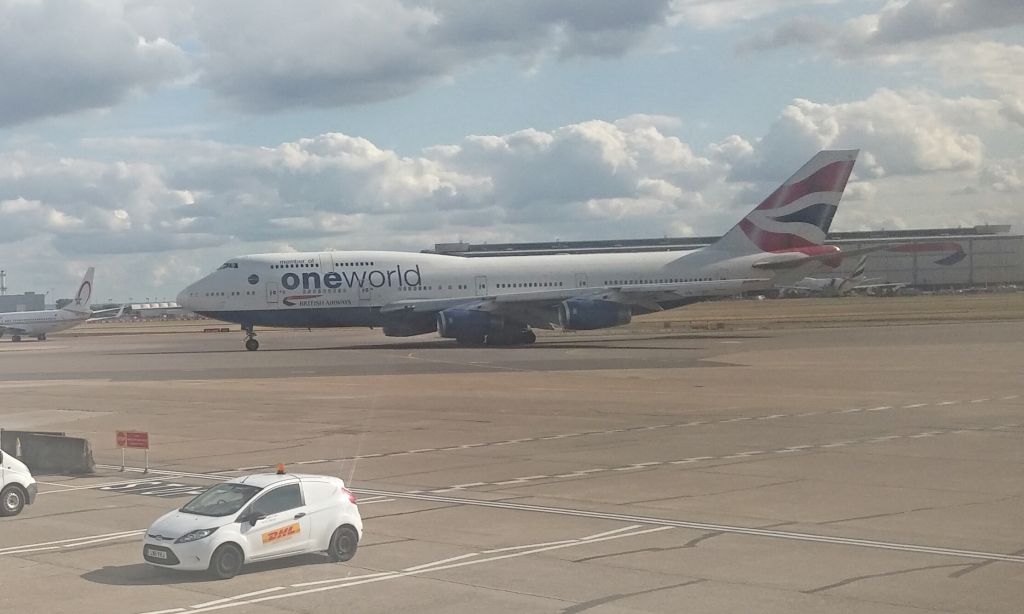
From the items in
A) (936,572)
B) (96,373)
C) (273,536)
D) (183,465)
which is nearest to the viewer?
(936,572)

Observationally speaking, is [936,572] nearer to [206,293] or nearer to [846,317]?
[206,293]

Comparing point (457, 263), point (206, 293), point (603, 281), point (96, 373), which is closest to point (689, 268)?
point (603, 281)

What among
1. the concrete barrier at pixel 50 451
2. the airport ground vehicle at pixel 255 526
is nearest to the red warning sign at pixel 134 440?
the concrete barrier at pixel 50 451

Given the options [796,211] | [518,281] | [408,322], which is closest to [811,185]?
[796,211]

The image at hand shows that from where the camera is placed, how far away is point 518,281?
73438mm

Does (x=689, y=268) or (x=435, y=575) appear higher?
(x=689, y=268)

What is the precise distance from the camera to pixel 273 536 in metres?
15.3

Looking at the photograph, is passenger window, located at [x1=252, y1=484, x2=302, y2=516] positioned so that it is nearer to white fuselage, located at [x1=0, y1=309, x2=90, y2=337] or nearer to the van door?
the van door

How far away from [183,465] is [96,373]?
34994 millimetres

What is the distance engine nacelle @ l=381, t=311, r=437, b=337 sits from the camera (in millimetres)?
71375

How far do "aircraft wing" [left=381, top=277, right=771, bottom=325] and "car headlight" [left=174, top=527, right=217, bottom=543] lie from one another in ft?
176

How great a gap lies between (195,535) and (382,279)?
56.8 meters

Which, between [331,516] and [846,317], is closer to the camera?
[331,516]

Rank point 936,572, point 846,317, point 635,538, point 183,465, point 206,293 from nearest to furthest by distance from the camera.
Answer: point 936,572 → point 635,538 → point 183,465 → point 206,293 → point 846,317
